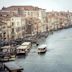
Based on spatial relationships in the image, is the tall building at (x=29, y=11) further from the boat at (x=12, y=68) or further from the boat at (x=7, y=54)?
the boat at (x=12, y=68)

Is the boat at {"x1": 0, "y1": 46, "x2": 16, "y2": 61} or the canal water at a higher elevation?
the boat at {"x1": 0, "y1": 46, "x2": 16, "y2": 61}

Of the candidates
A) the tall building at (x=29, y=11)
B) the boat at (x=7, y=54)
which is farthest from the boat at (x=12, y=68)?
the tall building at (x=29, y=11)

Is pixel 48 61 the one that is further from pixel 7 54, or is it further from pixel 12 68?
pixel 12 68

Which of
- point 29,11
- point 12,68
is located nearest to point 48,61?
point 12,68

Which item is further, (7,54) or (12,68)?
(7,54)

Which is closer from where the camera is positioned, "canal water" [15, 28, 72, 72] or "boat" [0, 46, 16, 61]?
"canal water" [15, 28, 72, 72]

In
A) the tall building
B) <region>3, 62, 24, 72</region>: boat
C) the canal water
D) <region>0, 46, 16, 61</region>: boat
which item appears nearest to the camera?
<region>3, 62, 24, 72</region>: boat

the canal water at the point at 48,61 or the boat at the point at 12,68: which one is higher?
the boat at the point at 12,68

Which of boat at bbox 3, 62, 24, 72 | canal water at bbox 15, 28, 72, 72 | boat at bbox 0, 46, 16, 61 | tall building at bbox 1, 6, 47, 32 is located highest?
tall building at bbox 1, 6, 47, 32

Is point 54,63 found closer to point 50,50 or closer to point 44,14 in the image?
Answer: point 50,50

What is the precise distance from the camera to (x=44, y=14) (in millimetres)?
18031

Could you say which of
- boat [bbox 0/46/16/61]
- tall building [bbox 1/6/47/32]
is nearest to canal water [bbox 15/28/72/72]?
boat [bbox 0/46/16/61]

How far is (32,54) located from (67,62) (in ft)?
A: 4.41

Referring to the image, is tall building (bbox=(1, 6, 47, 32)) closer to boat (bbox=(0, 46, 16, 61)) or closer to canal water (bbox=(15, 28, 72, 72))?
canal water (bbox=(15, 28, 72, 72))
